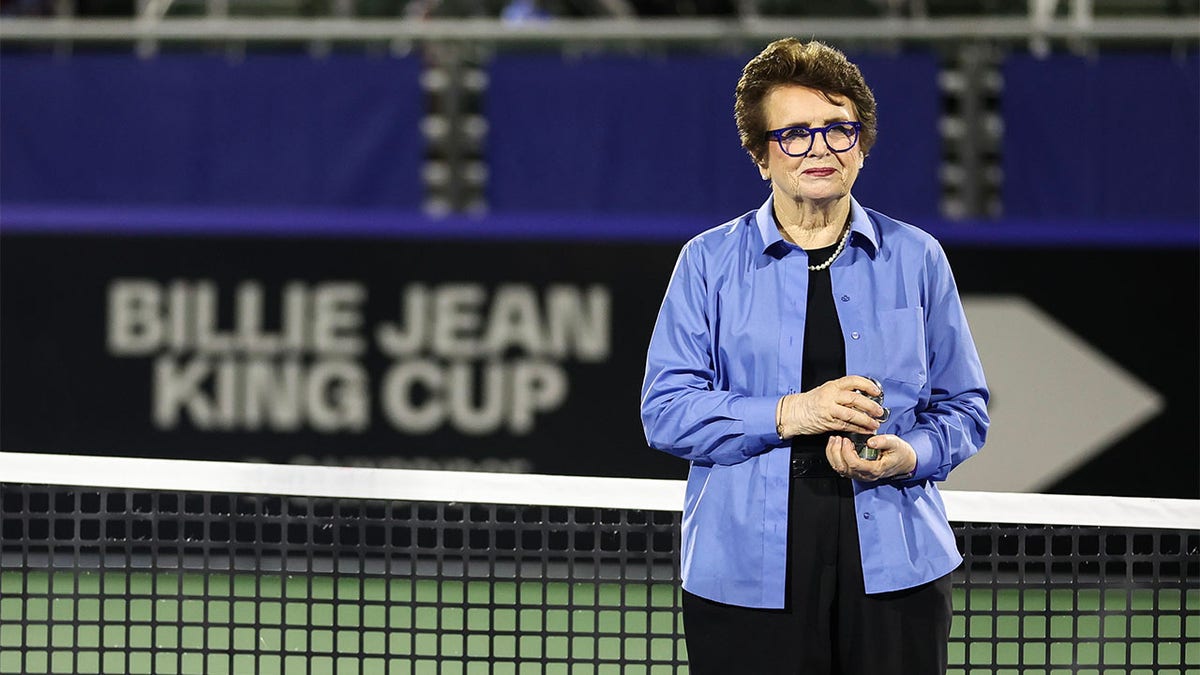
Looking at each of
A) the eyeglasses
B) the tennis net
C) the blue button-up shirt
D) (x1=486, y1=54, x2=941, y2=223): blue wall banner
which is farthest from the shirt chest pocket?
(x1=486, y1=54, x2=941, y2=223): blue wall banner

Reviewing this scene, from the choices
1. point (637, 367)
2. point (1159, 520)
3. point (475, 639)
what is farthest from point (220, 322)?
point (1159, 520)

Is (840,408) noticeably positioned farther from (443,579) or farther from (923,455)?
(443,579)

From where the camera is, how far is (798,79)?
2.61m

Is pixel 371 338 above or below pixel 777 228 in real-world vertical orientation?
below

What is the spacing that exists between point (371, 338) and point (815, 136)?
6198mm

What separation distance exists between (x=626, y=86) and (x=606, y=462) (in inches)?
78.3

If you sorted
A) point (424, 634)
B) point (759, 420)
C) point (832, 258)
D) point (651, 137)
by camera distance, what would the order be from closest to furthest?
point (759, 420) < point (832, 258) < point (424, 634) < point (651, 137)

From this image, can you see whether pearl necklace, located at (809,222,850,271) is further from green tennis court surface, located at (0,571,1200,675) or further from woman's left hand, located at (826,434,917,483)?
green tennis court surface, located at (0,571,1200,675)

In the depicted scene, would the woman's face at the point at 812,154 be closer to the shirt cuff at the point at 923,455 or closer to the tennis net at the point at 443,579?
the shirt cuff at the point at 923,455

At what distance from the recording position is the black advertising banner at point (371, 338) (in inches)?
328

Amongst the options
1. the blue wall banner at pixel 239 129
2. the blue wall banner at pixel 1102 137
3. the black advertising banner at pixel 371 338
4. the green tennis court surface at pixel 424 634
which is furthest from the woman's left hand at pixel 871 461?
the blue wall banner at pixel 239 129

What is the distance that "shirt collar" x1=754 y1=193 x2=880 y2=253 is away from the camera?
2623 mm

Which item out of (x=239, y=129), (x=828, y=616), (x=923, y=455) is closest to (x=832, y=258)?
(x=923, y=455)

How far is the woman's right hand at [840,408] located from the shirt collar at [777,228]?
0.89ft
